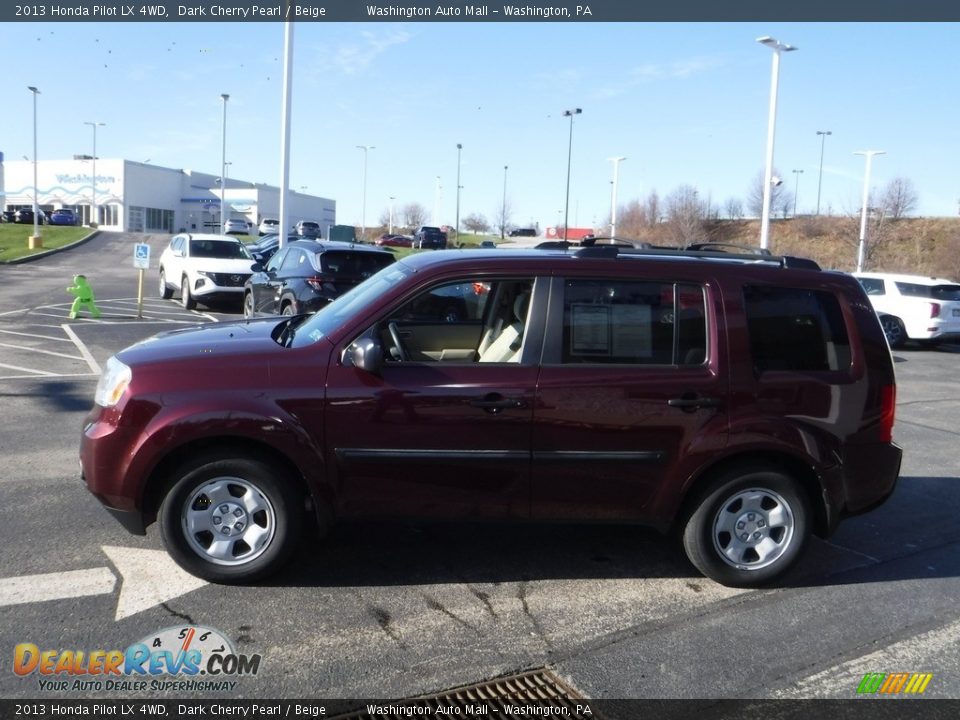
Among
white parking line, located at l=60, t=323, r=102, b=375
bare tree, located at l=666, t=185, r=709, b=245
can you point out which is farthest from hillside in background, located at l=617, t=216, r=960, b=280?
white parking line, located at l=60, t=323, r=102, b=375

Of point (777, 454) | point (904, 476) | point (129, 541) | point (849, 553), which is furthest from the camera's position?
point (904, 476)

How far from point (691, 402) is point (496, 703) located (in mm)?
1901

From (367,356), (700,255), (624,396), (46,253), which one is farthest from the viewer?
(46,253)

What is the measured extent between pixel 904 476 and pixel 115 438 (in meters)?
6.22

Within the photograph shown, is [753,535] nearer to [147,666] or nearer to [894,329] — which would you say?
[147,666]

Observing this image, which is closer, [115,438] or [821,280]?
[115,438]

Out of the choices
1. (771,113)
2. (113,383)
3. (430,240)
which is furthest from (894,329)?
(430,240)

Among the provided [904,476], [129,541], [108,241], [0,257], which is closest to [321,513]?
[129,541]

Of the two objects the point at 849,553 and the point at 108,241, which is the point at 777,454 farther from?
the point at 108,241

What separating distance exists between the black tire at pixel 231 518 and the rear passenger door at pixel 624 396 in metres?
1.32

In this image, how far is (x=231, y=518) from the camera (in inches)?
176

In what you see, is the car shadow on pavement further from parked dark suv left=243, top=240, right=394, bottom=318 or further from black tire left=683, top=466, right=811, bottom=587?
parked dark suv left=243, top=240, right=394, bottom=318

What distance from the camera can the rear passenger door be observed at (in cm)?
453

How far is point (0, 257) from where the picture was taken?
120 ft
